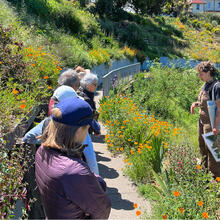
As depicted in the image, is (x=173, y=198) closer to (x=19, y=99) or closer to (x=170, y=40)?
(x=19, y=99)

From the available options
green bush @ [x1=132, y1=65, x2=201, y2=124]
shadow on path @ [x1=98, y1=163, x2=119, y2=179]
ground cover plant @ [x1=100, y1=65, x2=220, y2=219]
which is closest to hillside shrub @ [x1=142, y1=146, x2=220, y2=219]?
ground cover plant @ [x1=100, y1=65, x2=220, y2=219]

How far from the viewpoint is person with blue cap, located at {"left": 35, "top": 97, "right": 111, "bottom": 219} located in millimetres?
1590

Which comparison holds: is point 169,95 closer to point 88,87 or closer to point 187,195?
point 88,87

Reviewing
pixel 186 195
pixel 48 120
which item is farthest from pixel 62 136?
pixel 186 195

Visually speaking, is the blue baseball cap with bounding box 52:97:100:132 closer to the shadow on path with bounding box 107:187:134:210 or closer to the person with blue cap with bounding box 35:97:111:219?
the person with blue cap with bounding box 35:97:111:219

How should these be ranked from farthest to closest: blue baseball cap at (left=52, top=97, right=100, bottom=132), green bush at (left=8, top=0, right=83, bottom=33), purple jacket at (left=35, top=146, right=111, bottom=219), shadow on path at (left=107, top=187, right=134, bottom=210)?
green bush at (left=8, top=0, right=83, bottom=33), shadow on path at (left=107, top=187, right=134, bottom=210), blue baseball cap at (left=52, top=97, right=100, bottom=132), purple jacket at (left=35, top=146, right=111, bottom=219)

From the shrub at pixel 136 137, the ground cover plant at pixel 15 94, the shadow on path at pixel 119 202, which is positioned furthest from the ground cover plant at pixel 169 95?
the shadow on path at pixel 119 202

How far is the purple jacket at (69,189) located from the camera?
1.58m

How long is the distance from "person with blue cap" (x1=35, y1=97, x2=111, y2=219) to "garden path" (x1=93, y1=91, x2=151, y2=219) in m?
1.60

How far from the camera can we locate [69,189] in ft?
5.18

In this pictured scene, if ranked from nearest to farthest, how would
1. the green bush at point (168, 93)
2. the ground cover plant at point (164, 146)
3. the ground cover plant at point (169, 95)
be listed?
the ground cover plant at point (164, 146), the ground cover plant at point (169, 95), the green bush at point (168, 93)

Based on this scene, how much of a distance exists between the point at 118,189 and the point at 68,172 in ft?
9.57

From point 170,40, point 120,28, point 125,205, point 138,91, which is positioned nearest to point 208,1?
point 170,40

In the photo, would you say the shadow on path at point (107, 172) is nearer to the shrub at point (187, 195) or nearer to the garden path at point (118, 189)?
the garden path at point (118, 189)
